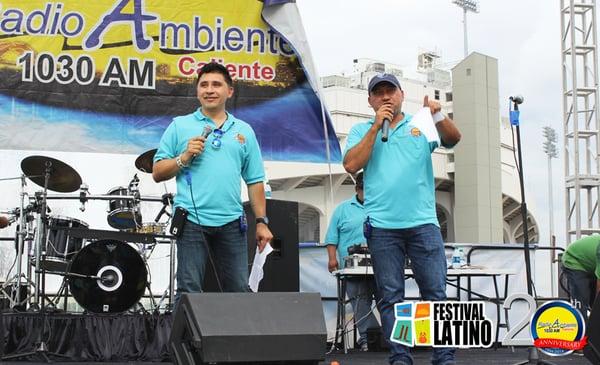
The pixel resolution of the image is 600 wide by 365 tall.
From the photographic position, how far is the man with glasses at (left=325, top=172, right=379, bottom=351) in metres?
6.88

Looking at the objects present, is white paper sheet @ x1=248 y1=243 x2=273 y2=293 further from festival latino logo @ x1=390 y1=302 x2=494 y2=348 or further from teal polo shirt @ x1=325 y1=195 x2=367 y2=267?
teal polo shirt @ x1=325 y1=195 x2=367 y2=267

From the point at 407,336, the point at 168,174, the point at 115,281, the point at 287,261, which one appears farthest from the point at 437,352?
the point at 115,281

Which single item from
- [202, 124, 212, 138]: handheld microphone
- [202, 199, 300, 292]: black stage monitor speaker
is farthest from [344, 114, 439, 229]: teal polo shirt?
[202, 199, 300, 292]: black stage monitor speaker

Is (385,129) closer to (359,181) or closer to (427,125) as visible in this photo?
(427,125)

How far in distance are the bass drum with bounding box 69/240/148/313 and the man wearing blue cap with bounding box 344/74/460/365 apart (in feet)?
9.16

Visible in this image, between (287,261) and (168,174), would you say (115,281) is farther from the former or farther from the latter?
(168,174)

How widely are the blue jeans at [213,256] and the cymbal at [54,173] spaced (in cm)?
311

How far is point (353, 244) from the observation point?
698 centimetres

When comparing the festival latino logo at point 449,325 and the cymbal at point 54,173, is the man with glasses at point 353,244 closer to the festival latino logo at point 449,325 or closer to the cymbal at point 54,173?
the cymbal at point 54,173

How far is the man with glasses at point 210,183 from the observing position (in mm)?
3469

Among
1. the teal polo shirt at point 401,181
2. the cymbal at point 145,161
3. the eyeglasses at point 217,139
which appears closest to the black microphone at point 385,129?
the teal polo shirt at point 401,181

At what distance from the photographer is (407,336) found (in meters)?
3.16

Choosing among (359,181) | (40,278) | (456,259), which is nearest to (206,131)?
(40,278)

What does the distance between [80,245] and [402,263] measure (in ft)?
12.8
